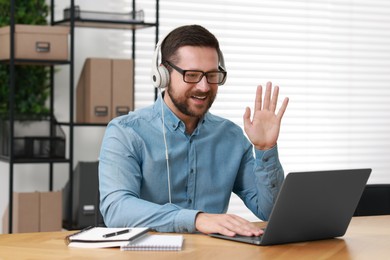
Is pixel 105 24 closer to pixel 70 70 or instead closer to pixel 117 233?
pixel 70 70

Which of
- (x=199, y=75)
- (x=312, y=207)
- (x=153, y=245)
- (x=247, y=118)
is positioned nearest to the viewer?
(x=153, y=245)

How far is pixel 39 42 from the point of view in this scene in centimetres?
374

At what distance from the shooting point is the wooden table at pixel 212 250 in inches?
69.4

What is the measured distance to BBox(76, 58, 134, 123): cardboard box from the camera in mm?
3863

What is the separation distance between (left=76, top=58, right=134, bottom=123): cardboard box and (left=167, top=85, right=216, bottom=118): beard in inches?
56.6

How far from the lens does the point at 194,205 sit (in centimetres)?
251

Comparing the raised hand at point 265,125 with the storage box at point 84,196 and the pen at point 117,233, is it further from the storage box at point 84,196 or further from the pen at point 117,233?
the storage box at point 84,196

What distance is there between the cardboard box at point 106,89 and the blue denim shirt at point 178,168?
1333 mm

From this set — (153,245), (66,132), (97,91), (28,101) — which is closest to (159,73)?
(153,245)

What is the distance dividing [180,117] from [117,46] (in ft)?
6.16

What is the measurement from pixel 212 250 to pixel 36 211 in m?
2.14

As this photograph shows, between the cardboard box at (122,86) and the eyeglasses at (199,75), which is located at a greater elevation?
the eyeglasses at (199,75)

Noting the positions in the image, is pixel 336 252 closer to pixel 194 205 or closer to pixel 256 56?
pixel 194 205

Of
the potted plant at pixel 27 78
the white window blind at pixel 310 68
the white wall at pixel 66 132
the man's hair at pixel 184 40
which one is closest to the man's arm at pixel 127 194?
the man's hair at pixel 184 40
